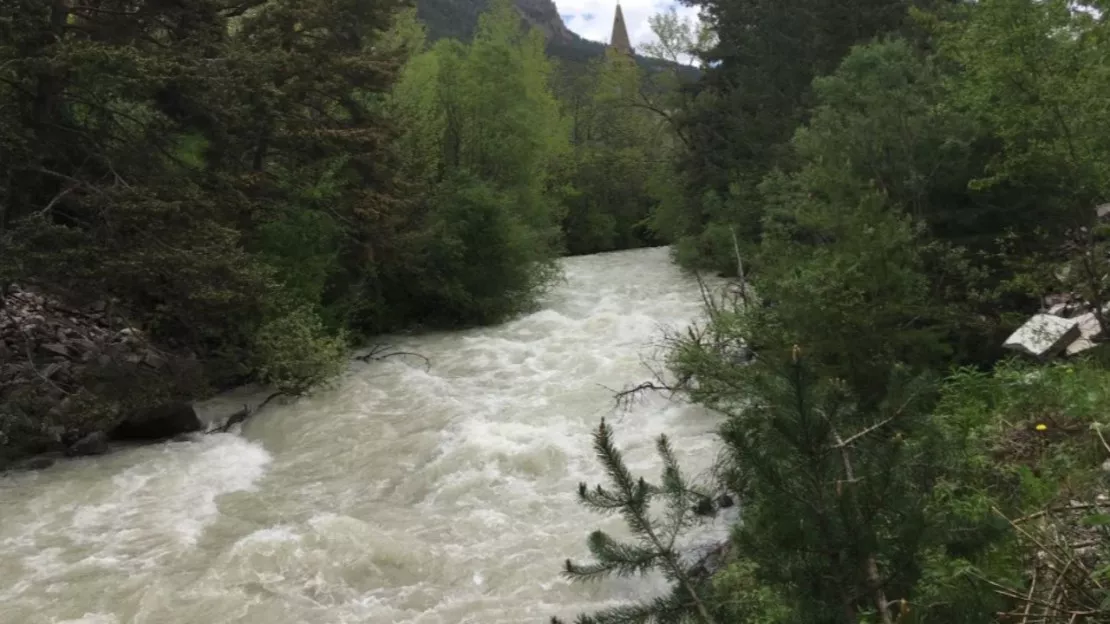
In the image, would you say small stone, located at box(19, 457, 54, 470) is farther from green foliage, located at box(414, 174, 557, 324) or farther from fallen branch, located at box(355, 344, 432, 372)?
green foliage, located at box(414, 174, 557, 324)

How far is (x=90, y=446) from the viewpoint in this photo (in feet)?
30.0

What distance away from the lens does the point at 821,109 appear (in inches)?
565

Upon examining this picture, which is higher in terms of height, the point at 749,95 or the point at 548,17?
the point at 548,17

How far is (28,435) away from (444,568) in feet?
18.1

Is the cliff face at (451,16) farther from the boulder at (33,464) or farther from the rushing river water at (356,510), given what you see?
the boulder at (33,464)

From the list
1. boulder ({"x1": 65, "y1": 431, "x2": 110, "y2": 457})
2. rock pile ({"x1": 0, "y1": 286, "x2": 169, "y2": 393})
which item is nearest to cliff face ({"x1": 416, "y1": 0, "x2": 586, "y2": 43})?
rock pile ({"x1": 0, "y1": 286, "x2": 169, "y2": 393})

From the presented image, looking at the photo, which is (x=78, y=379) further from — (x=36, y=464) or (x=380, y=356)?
(x=380, y=356)

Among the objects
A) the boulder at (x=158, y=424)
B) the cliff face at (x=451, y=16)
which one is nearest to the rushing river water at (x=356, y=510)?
the boulder at (x=158, y=424)

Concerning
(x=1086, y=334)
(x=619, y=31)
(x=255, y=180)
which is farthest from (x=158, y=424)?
(x=619, y=31)

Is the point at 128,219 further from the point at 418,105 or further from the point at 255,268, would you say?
the point at 418,105

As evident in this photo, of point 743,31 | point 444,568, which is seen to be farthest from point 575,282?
point 444,568

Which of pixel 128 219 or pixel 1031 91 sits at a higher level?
pixel 1031 91

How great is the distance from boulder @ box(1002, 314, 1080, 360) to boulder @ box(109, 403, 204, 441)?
31.6 feet

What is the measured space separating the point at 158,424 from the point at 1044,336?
1010 centimetres
